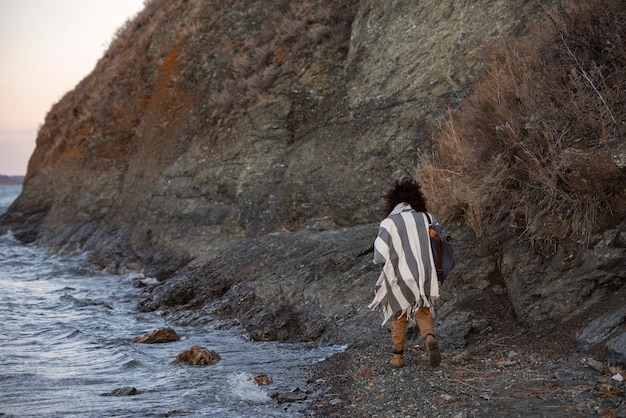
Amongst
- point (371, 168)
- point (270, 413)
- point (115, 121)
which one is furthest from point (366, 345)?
point (115, 121)

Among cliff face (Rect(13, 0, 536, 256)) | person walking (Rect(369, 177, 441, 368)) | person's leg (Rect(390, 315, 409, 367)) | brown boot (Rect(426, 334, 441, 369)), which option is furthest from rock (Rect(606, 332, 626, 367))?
cliff face (Rect(13, 0, 536, 256))

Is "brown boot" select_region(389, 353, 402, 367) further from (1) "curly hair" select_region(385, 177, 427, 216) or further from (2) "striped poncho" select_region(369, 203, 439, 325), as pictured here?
(1) "curly hair" select_region(385, 177, 427, 216)

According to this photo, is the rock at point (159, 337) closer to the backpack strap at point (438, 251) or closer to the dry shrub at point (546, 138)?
the dry shrub at point (546, 138)

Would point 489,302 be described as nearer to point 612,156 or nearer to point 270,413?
point 612,156

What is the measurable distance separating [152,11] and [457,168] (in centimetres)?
1840

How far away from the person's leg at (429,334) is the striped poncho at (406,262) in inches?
2.7

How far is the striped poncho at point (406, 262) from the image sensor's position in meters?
6.77

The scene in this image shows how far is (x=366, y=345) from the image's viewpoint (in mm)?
7930

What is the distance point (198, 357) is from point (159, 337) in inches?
59.5

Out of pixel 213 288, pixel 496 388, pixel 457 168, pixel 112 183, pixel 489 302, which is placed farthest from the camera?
pixel 112 183

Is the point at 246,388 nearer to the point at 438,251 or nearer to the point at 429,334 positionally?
the point at 429,334

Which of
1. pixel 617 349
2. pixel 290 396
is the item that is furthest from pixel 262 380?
pixel 617 349

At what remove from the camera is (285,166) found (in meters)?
14.1

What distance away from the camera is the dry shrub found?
7.14 metres
